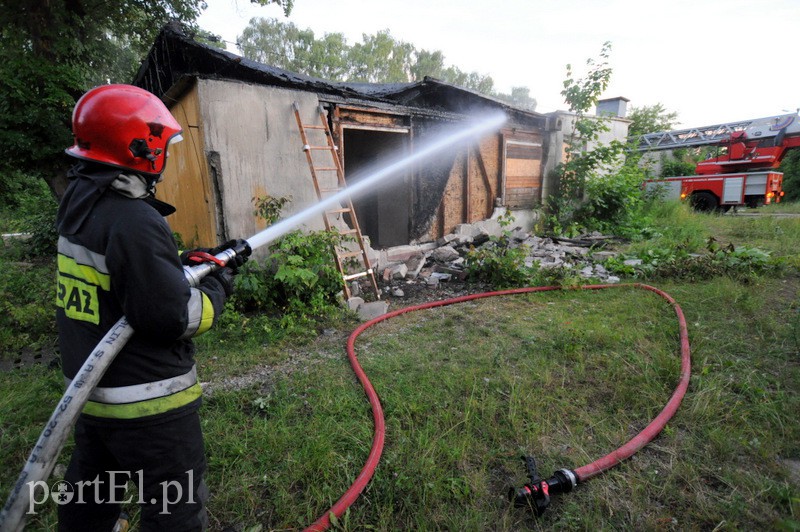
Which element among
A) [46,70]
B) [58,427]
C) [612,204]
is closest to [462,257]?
[612,204]

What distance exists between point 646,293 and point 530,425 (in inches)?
134

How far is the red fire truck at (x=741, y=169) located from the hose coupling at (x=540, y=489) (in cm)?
1191

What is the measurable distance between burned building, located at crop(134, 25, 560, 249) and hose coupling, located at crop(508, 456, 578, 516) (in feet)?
14.0

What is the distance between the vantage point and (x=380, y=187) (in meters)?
7.97

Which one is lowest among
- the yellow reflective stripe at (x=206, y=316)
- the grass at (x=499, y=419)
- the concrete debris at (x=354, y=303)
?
the grass at (x=499, y=419)

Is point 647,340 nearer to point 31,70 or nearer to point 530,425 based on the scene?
point 530,425

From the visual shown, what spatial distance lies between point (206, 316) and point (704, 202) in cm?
1552

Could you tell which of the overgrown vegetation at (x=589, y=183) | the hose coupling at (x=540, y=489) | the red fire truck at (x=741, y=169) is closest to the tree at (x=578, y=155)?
the overgrown vegetation at (x=589, y=183)

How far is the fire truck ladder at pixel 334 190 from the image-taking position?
16.7 feet

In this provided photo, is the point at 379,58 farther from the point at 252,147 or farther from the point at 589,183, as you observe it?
the point at 252,147

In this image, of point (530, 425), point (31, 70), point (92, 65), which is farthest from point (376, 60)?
point (530, 425)

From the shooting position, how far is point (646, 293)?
4.92 meters

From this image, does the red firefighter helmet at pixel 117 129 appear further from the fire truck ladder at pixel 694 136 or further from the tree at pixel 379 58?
the tree at pixel 379 58

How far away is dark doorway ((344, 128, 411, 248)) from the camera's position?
23.9 ft
